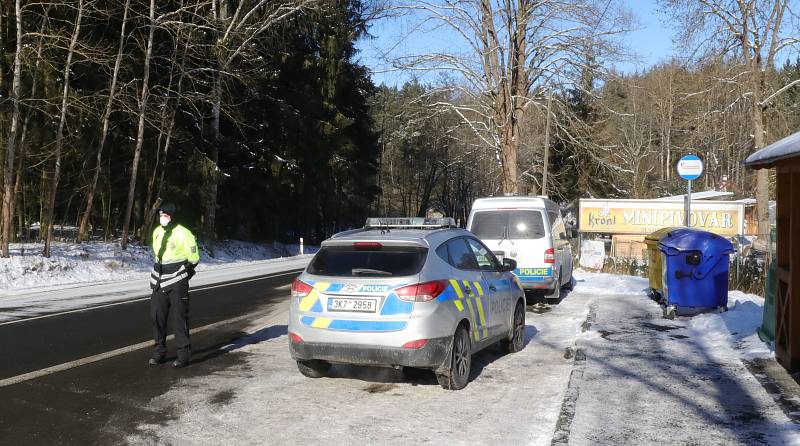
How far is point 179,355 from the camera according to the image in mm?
7668

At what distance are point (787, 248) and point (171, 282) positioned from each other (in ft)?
23.6

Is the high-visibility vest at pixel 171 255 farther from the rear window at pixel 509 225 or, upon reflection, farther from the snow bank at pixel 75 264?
the snow bank at pixel 75 264

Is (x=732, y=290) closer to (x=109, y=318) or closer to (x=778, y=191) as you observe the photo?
(x=778, y=191)

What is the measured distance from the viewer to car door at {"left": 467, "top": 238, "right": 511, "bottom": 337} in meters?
7.80

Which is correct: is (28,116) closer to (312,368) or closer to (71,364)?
(71,364)

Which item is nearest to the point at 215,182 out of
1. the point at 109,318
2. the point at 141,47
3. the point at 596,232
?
the point at 141,47

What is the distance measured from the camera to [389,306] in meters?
6.40

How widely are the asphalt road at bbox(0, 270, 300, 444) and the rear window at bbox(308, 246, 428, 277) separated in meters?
2.01

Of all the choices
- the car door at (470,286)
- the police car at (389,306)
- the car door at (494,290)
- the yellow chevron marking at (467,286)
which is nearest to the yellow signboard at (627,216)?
the car door at (494,290)

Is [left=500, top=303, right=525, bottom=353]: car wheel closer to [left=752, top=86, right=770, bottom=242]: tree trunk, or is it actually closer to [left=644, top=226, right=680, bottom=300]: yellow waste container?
[left=644, top=226, right=680, bottom=300]: yellow waste container

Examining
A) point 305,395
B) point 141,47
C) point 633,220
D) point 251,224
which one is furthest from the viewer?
point 251,224

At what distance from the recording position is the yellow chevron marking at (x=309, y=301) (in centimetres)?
673

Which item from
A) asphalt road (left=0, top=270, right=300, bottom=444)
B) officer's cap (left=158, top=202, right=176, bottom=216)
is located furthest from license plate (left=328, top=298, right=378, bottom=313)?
officer's cap (left=158, top=202, right=176, bottom=216)

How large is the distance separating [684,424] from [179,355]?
5.24m
